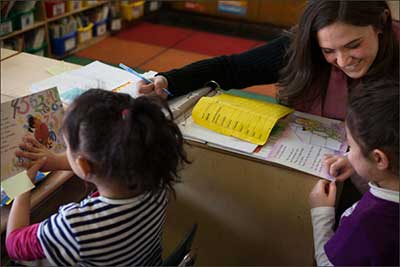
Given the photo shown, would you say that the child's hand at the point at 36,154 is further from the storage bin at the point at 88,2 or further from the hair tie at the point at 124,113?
the storage bin at the point at 88,2

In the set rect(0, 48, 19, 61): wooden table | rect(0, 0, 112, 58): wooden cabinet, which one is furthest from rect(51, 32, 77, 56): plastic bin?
rect(0, 48, 19, 61): wooden table

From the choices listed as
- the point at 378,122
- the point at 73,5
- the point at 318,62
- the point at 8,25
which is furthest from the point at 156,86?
the point at 73,5

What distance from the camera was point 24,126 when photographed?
32.3 inches

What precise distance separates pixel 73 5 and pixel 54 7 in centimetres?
24

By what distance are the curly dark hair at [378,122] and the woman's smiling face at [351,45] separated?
254 millimetres

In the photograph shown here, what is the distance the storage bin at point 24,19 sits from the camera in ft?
8.26

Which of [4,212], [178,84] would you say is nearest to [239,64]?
[178,84]

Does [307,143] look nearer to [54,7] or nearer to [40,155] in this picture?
[40,155]

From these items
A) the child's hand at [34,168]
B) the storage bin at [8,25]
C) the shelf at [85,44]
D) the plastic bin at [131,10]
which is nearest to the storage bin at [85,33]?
the shelf at [85,44]

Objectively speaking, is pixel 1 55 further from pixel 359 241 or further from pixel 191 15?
pixel 191 15

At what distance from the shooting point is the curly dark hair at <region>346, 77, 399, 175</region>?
74 cm

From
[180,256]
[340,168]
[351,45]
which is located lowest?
[180,256]

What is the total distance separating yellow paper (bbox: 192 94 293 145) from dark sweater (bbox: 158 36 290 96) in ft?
0.41

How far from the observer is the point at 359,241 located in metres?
0.75
